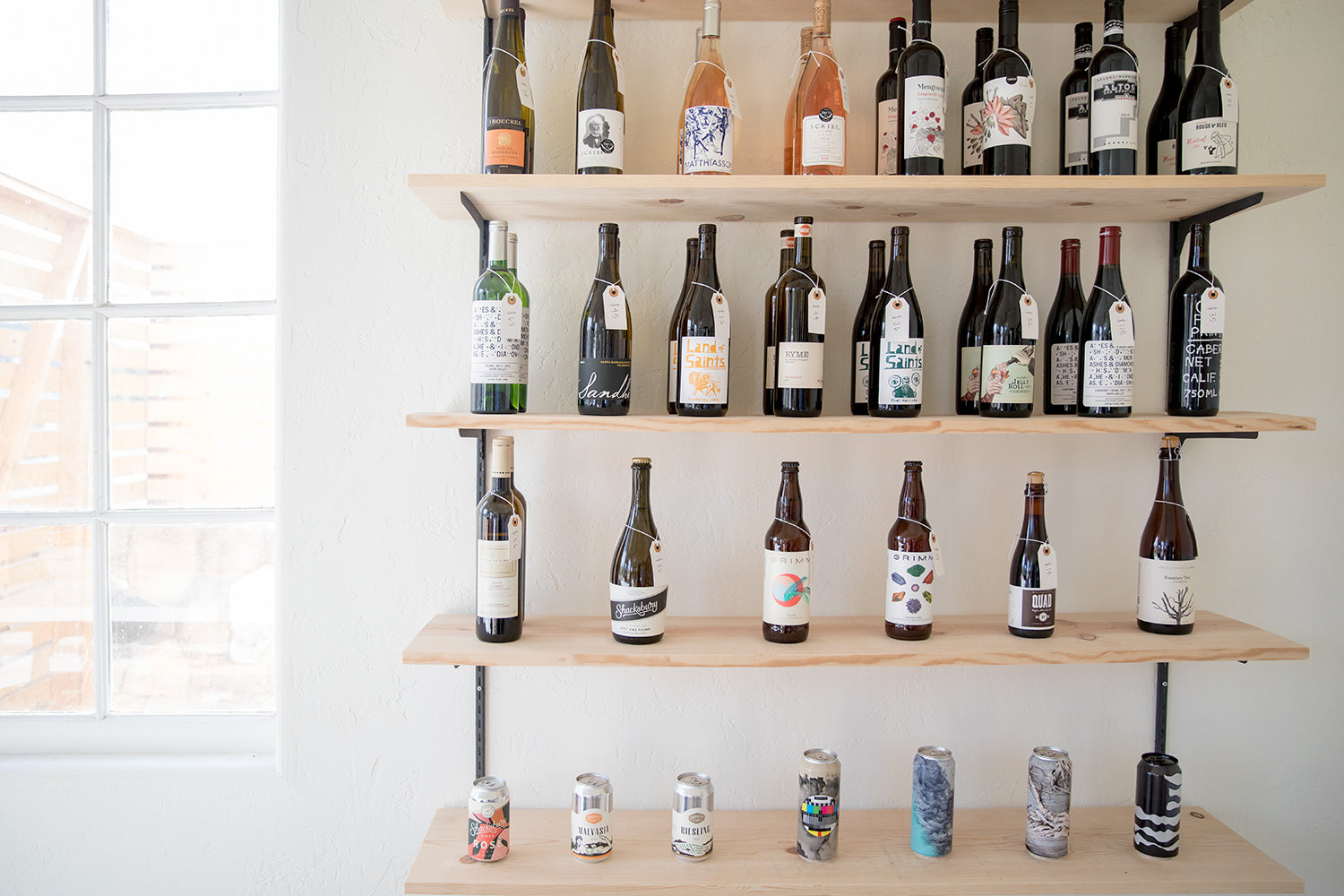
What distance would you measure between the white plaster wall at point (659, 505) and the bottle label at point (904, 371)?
180 mm

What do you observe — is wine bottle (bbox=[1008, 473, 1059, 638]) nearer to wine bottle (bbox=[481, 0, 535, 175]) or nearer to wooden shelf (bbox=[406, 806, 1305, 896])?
wooden shelf (bbox=[406, 806, 1305, 896])

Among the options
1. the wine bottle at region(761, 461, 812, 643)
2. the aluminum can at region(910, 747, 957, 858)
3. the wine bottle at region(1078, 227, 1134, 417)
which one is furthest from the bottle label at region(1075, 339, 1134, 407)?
the aluminum can at region(910, 747, 957, 858)

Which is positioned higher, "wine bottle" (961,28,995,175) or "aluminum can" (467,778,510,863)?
"wine bottle" (961,28,995,175)

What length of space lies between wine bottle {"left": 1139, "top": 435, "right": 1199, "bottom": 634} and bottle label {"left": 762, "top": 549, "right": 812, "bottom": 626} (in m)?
0.56

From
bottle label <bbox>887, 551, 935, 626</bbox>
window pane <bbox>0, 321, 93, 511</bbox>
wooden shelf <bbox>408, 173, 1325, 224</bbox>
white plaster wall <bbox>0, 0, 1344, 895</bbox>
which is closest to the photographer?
wooden shelf <bbox>408, 173, 1325, 224</bbox>

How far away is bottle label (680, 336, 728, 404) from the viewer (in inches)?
46.1

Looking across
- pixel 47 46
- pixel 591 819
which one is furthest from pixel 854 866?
pixel 47 46

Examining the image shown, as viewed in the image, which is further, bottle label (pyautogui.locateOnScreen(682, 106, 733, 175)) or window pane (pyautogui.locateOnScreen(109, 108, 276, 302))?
window pane (pyautogui.locateOnScreen(109, 108, 276, 302))

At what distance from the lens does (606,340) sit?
1265mm

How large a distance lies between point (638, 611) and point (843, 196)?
27.5 inches

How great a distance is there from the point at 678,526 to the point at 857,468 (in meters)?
0.33

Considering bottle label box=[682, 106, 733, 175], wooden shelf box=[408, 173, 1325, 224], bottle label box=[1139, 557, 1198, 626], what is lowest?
bottle label box=[1139, 557, 1198, 626]

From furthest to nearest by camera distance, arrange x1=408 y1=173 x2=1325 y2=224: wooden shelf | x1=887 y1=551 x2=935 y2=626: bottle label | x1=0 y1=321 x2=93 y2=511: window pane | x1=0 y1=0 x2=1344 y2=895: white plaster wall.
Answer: x1=0 y1=321 x2=93 y2=511: window pane → x1=0 y1=0 x2=1344 y2=895: white plaster wall → x1=887 y1=551 x2=935 y2=626: bottle label → x1=408 y1=173 x2=1325 y2=224: wooden shelf

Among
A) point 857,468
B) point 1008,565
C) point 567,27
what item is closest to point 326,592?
point 857,468
